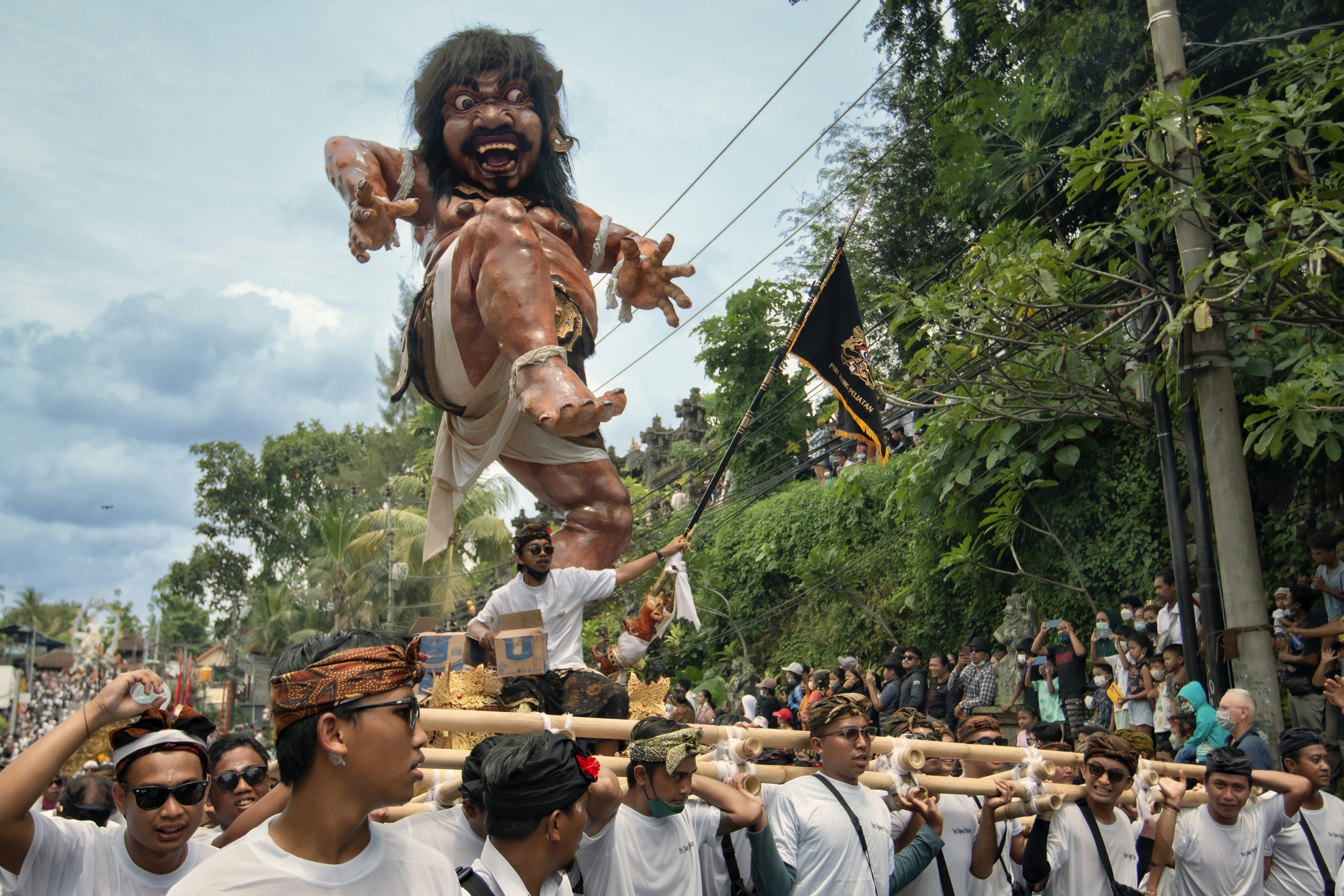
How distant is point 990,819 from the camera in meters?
4.27

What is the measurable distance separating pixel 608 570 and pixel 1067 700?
576 centimetres

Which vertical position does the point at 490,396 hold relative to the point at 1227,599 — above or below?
above

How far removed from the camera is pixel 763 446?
2017 cm

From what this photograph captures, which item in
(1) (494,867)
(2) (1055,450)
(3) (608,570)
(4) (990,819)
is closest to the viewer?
Answer: (1) (494,867)

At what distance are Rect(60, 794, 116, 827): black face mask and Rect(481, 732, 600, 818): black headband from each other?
7.30 feet

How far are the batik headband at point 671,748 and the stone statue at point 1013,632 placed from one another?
8056 mm

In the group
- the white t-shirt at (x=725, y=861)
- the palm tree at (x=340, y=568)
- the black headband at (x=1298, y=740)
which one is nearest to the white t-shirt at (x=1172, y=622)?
the black headband at (x=1298, y=740)

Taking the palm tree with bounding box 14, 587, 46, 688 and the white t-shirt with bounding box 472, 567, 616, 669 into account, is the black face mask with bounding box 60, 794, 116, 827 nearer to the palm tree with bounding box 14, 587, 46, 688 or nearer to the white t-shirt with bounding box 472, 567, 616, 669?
the white t-shirt with bounding box 472, 567, 616, 669

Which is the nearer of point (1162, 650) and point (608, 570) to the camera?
point (608, 570)

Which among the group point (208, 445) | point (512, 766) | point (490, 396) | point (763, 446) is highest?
point (208, 445)

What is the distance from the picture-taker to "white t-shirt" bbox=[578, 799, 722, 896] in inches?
137

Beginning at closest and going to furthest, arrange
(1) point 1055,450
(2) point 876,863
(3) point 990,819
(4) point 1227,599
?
(2) point 876,863 < (3) point 990,819 < (4) point 1227,599 < (1) point 1055,450

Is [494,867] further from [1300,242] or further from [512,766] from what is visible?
[1300,242]

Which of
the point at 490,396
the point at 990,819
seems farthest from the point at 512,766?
the point at 490,396
